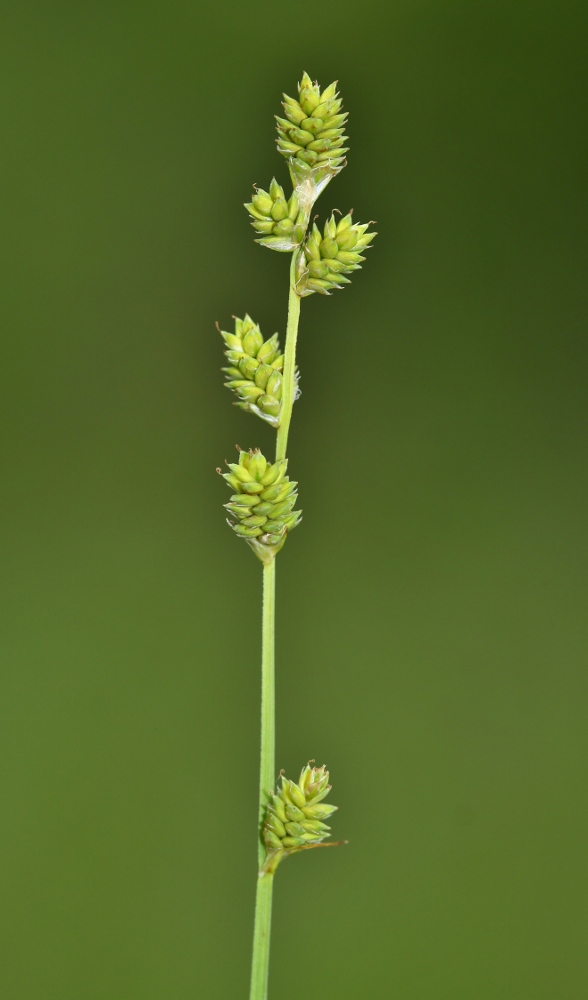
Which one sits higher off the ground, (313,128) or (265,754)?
(313,128)

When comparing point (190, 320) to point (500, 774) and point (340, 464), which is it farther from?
point (500, 774)

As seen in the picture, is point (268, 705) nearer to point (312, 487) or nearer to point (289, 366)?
point (289, 366)

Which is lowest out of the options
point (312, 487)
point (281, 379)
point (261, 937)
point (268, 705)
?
point (261, 937)

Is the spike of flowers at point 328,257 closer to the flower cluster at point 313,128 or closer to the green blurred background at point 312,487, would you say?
the flower cluster at point 313,128

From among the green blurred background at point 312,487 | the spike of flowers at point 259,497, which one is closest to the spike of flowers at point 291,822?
the spike of flowers at point 259,497

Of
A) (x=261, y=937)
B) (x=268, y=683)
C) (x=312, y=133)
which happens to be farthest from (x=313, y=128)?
(x=261, y=937)

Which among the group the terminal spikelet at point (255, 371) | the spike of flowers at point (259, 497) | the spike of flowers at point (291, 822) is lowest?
the spike of flowers at point (291, 822)

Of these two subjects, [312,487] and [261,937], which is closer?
[261,937]

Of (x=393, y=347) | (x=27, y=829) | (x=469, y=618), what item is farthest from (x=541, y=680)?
(x=27, y=829)
